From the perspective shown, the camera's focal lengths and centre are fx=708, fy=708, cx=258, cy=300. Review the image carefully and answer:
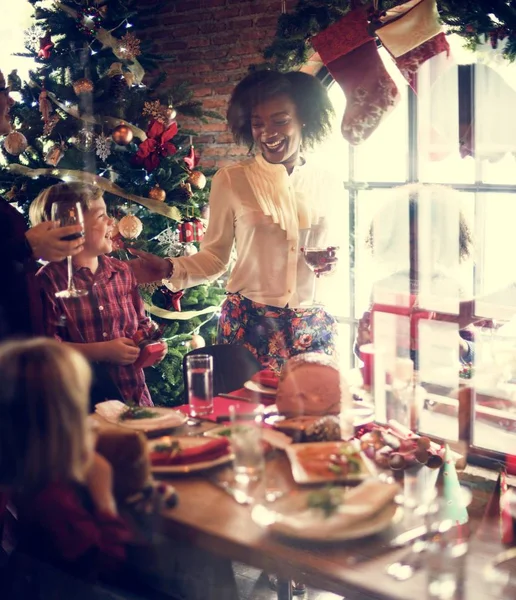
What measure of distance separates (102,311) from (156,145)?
594 millimetres

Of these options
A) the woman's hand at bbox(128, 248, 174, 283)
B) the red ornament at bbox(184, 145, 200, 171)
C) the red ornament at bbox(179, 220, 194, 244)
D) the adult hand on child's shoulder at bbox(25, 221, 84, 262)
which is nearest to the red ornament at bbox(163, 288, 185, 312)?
the red ornament at bbox(179, 220, 194, 244)

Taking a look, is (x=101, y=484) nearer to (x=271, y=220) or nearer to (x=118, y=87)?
(x=271, y=220)

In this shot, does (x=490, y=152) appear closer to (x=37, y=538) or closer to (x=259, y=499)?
(x=259, y=499)

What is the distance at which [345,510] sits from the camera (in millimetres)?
870

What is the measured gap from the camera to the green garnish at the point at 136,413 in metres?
0.96

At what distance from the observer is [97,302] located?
3.24ft

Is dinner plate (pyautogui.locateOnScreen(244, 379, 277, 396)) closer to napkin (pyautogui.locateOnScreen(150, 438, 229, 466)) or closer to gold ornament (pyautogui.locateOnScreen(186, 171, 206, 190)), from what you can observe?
napkin (pyautogui.locateOnScreen(150, 438, 229, 466))

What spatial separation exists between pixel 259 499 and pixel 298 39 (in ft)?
3.02

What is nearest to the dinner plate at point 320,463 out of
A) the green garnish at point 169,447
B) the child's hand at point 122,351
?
the green garnish at point 169,447

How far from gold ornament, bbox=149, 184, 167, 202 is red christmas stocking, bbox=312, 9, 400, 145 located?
17.0 inches

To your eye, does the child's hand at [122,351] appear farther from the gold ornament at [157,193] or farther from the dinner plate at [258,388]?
the gold ornament at [157,193]

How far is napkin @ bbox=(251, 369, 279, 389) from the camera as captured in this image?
121 cm

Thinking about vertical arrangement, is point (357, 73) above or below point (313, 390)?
above

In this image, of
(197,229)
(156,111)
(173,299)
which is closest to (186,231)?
(197,229)
